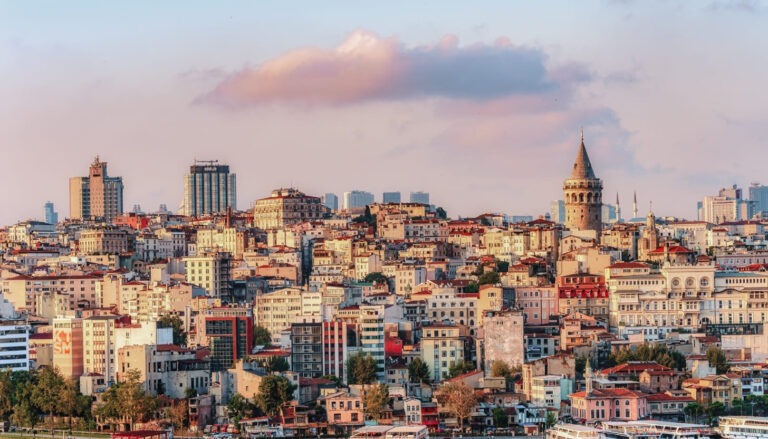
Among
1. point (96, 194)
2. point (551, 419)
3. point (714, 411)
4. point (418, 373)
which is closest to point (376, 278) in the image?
point (418, 373)

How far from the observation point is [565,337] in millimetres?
52812

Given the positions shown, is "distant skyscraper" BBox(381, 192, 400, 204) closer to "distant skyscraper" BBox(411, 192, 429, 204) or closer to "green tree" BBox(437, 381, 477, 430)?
"distant skyscraper" BBox(411, 192, 429, 204)

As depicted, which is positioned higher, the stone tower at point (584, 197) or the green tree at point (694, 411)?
the stone tower at point (584, 197)

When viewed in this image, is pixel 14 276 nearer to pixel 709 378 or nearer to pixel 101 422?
pixel 101 422

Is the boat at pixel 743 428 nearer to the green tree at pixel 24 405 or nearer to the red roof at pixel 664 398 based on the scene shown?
the red roof at pixel 664 398

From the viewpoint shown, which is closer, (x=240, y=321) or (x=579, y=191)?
(x=240, y=321)

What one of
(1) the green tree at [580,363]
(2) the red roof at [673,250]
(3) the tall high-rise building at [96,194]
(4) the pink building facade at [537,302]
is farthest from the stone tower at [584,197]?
(3) the tall high-rise building at [96,194]

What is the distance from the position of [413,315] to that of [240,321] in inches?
232

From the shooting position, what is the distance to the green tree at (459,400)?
154ft

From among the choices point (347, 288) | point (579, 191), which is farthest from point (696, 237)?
point (347, 288)

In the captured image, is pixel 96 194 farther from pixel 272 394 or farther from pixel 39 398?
pixel 272 394

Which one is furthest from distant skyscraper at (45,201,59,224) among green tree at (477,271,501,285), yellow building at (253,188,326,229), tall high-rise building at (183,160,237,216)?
green tree at (477,271,501,285)

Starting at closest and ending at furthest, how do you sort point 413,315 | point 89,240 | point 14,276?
1. point 413,315
2. point 14,276
3. point 89,240

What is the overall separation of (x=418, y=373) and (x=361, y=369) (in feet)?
6.45
